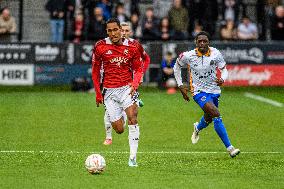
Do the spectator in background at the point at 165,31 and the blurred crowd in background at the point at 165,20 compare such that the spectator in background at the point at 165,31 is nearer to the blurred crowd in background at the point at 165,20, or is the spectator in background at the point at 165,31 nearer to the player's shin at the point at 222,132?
the blurred crowd in background at the point at 165,20

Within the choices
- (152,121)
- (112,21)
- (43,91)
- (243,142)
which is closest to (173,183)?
(112,21)

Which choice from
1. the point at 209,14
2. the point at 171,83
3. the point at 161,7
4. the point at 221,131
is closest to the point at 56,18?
the point at 161,7

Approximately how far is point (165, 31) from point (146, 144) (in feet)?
44.6

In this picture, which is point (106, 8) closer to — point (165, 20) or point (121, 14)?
point (121, 14)

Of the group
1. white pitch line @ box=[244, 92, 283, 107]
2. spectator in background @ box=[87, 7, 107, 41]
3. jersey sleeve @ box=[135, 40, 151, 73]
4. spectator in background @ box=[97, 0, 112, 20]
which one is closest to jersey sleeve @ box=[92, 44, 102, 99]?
jersey sleeve @ box=[135, 40, 151, 73]

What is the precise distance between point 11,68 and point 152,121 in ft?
28.4

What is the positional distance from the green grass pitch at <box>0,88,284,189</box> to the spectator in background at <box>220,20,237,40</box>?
245cm

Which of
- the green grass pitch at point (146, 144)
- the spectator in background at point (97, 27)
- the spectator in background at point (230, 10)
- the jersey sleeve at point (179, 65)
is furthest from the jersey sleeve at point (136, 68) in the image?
the spectator in background at point (230, 10)

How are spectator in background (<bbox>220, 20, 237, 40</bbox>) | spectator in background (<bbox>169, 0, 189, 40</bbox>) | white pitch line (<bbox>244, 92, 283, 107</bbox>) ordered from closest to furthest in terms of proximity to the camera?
white pitch line (<bbox>244, 92, 283, 107</bbox>) → spectator in background (<bbox>220, 20, 237, 40</bbox>) → spectator in background (<bbox>169, 0, 189, 40</bbox>)

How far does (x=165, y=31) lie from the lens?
3328cm

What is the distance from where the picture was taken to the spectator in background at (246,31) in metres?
34.0

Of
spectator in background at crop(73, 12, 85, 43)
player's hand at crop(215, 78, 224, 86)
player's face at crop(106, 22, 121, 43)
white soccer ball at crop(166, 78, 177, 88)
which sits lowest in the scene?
white soccer ball at crop(166, 78, 177, 88)

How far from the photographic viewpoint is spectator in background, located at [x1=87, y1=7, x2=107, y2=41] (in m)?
33.0

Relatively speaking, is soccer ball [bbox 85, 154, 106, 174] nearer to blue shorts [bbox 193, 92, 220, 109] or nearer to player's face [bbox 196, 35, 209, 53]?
blue shorts [bbox 193, 92, 220, 109]
